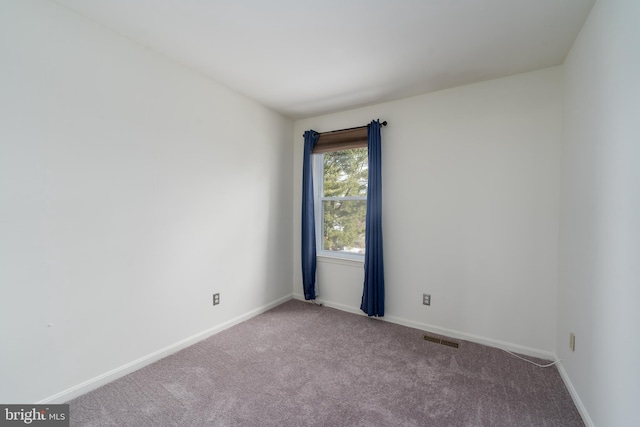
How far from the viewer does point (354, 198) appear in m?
3.41

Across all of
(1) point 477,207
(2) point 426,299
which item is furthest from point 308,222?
(1) point 477,207

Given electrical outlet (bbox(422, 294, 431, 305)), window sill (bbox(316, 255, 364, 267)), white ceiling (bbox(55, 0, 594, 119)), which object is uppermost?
white ceiling (bbox(55, 0, 594, 119))

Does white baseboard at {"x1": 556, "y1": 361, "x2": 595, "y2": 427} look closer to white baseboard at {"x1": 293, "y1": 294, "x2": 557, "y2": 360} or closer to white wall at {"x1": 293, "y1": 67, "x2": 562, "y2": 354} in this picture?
white baseboard at {"x1": 293, "y1": 294, "x2": 557, "y2": 360}

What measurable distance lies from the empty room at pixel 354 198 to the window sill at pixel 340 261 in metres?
0.03

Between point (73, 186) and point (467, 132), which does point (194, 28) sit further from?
point (467, 132)

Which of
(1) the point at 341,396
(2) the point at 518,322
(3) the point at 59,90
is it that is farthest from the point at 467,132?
(3) the point at 59,90

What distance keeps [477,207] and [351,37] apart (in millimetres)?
1877

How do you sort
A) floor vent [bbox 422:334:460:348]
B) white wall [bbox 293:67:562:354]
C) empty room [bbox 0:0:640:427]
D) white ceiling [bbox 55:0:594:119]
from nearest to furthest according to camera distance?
1. empty room [bbox 0:0:640:427]
2. white ceiling [bbox 55:0:594:119]
3. white wall [bbox 293:67:562:354]
4. floor vent [bbox 422:334:460:348]

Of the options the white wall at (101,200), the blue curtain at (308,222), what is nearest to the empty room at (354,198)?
the white wall at (101,200)

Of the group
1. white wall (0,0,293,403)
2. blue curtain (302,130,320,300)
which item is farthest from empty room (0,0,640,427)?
blue curtain (302,130,320,300)

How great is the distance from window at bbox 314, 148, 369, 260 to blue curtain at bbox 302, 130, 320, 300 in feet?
0.50

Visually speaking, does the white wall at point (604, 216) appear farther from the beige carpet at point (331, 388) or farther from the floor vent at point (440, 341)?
the floor vent at point (440, 341)

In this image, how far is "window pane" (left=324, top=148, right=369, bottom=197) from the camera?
3385 millimetres

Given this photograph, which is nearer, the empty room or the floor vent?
the empty room
